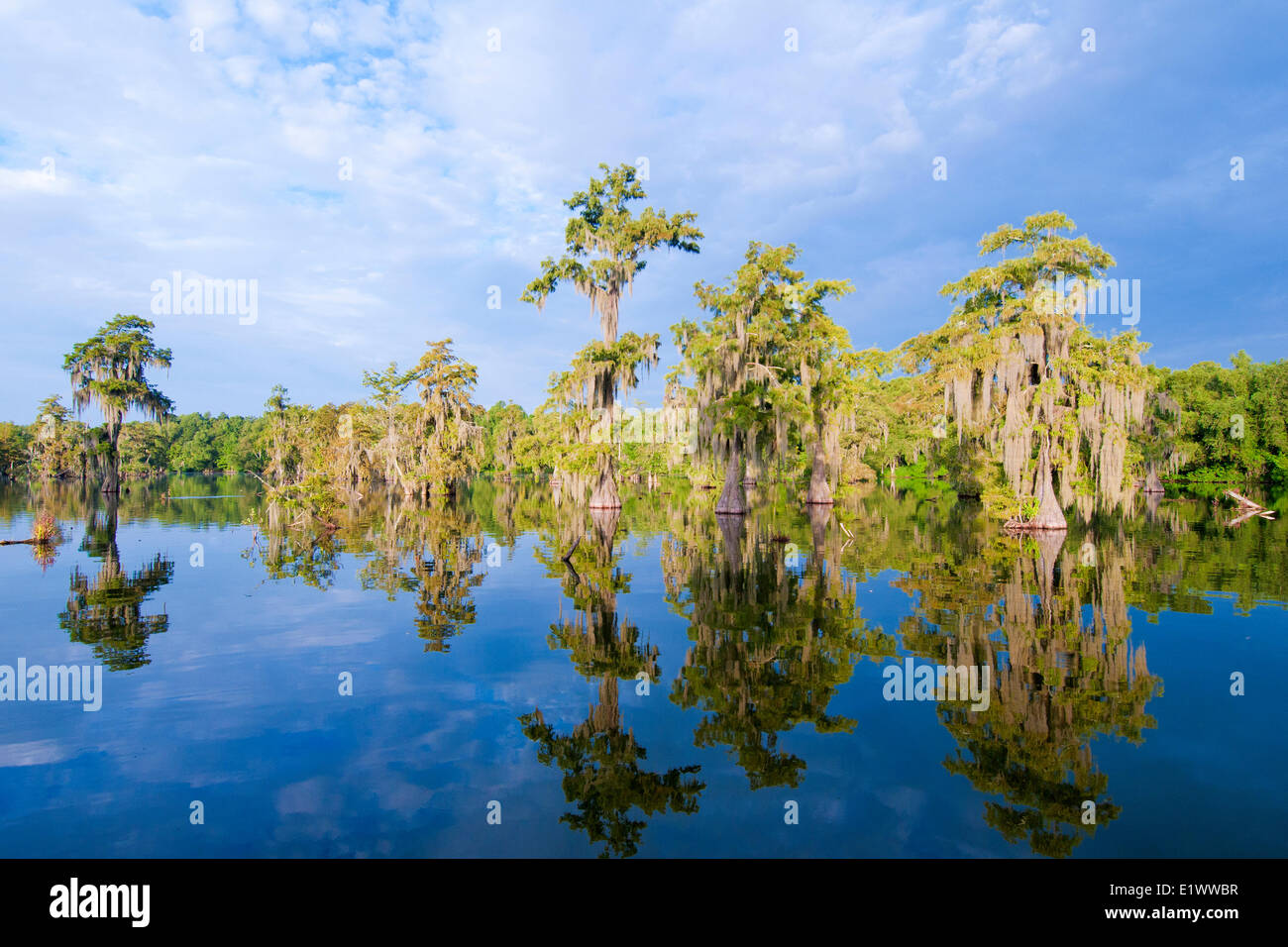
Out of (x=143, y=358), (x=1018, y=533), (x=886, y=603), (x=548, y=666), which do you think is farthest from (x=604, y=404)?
(x=143, y=358)

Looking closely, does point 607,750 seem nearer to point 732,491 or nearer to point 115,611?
point 115,611

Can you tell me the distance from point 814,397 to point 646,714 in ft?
92.1

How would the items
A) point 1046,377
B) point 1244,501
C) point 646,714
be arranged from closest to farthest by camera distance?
point 646,714
point 1046,377
point 1244,501

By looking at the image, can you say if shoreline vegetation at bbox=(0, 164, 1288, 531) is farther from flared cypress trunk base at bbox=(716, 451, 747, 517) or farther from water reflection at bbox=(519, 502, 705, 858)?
water reflection at bbox=(519, 502, 705, 858)

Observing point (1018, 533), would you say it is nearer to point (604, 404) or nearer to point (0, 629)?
point (604, 404)

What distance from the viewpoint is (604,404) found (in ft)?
109

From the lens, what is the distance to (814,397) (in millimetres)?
33031

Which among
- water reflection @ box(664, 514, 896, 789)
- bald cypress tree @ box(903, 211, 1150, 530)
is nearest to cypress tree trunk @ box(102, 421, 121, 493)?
water reflection @ box(664, 514, 896, 789)

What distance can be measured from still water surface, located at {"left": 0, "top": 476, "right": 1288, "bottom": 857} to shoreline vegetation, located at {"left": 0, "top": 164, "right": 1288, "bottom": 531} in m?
8.85

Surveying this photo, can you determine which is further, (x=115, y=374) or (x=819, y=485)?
(x=115, y=374)

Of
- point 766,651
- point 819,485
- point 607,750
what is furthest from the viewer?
point 819,485

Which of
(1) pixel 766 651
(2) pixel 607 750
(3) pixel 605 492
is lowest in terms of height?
(2) pixel 607 750

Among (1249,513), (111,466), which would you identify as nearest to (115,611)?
(1249,513)
